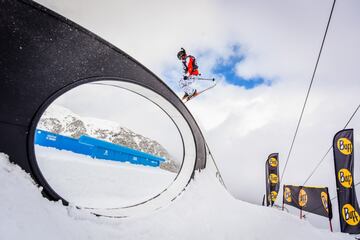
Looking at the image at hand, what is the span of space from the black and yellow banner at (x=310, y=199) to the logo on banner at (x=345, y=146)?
309cm

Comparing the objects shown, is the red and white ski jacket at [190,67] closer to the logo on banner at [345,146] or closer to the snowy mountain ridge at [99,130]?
the logo on banner at [345,146]

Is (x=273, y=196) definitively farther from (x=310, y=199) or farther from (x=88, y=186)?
(x=88, y=186)

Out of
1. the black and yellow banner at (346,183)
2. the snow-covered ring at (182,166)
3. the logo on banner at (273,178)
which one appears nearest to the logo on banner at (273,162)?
the logo on banner at (273,178)

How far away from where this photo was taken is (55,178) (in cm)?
556

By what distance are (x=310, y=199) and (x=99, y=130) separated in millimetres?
126061

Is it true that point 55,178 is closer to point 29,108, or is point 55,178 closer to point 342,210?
point 29,108

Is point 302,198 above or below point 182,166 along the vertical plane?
below

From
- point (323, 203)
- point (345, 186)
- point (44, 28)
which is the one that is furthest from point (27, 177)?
point (323, 203)

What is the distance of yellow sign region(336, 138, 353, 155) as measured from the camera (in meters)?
7.42

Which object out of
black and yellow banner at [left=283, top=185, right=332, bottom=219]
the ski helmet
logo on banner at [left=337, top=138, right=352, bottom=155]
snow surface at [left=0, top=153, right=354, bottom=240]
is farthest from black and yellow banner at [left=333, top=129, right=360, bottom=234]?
the ski helmet

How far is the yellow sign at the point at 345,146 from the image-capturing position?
24.3ft

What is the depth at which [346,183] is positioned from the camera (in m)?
7.14

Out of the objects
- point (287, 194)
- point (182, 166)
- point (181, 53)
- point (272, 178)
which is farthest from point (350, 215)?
point (272, 178)

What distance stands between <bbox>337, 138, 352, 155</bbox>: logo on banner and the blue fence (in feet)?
40.3
